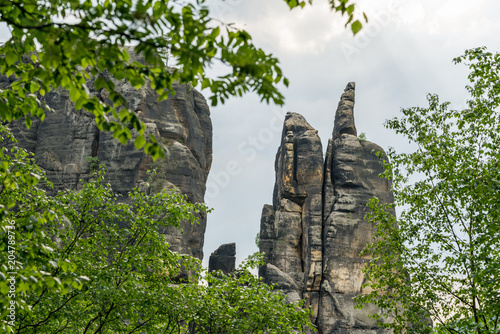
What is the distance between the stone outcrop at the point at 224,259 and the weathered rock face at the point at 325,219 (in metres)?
3.68

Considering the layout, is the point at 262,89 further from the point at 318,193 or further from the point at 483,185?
the point at 318,193

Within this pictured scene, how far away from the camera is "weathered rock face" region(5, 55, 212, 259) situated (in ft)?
149

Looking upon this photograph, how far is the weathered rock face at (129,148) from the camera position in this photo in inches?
1786

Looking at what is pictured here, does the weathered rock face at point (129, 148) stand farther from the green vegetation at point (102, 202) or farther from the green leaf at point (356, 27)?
the green leaf at point (356, 27)

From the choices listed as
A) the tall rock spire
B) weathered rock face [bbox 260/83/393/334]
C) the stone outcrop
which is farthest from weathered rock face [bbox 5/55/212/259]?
the tall rock spire

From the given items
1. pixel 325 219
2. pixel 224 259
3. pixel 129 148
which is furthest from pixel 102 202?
pixel 325 219

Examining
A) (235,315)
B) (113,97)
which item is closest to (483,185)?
(235,315)

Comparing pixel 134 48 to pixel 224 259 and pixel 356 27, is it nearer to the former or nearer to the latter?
pixel 356 27

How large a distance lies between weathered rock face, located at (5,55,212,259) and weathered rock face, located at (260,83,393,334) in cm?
922

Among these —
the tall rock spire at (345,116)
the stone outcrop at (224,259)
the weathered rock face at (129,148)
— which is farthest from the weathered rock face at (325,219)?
the weathered rock face at (129,148)

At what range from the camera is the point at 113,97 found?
5.21 metres

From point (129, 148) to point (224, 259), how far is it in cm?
1444

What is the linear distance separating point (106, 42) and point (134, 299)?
1035 cm

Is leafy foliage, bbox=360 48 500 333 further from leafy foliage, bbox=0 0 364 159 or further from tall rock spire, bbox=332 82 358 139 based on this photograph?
tall rock spire, bbox=332 82 358 139
